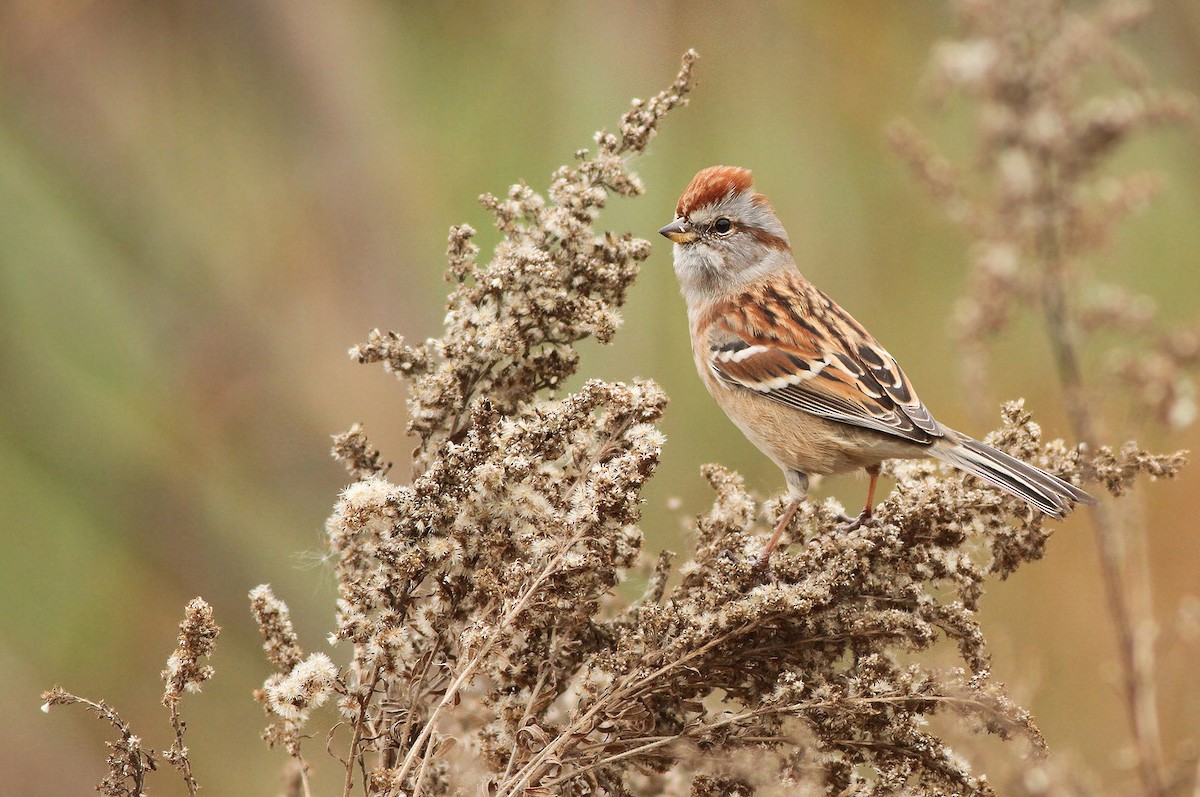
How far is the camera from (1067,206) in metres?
1.55

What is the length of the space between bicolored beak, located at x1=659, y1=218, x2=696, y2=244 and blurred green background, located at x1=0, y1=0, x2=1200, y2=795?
23 centimetres

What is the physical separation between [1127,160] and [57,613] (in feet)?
11.5

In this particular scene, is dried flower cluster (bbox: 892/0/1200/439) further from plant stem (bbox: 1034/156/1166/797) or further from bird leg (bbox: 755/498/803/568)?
bird leg (bbox: 755/498/803/568)

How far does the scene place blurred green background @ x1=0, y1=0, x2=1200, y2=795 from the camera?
2.77 metres

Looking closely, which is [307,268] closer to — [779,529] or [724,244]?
[724,244]

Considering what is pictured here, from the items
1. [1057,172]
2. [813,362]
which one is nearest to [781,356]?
[813,362]

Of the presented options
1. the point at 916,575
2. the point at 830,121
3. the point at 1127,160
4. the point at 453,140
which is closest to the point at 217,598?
the point at 453,140

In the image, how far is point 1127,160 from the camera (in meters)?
3.65

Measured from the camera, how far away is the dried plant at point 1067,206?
153cm

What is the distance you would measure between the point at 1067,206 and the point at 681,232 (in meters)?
1.10

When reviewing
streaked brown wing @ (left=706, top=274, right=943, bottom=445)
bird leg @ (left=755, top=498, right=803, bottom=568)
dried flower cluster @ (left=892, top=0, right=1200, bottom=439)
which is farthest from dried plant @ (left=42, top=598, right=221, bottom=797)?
streaked brown wing @ (left=706, top=274, right=943, bottom=445)

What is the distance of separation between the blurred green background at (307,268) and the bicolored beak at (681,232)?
9.2 inches

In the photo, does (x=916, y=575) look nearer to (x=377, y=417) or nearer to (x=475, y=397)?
(x=475, y=397)

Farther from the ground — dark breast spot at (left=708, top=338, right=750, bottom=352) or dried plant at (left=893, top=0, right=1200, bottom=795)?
dark breast spot at (left=708, top=338, right=750, bottom=352)
